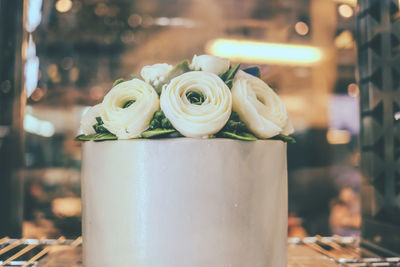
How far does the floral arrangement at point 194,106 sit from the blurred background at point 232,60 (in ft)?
7.66

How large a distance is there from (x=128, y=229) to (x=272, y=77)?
2.59 metres

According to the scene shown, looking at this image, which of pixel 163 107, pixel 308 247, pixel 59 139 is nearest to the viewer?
pixel 163 107

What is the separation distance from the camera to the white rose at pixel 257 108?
0.56m

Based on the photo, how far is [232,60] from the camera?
2.90m

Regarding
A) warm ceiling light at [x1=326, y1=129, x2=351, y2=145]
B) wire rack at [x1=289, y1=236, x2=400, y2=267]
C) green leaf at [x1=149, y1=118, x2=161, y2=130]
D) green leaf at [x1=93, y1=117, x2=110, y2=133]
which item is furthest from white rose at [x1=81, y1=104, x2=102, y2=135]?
warm ceiling light at [x1=326, y1=129, x2=351, y2=145]

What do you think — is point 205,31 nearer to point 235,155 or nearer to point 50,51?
point 50,51

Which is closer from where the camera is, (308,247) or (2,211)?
(308,247)

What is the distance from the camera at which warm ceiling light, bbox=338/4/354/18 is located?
291 cm

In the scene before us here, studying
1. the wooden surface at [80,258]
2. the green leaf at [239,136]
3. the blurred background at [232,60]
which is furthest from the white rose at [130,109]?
the blurred background at [232,60]

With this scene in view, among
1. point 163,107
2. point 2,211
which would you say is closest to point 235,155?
point 163,107

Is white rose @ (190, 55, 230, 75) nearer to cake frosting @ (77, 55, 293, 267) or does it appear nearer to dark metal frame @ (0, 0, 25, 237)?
cake frosting @ (77, 55, 293, 267)

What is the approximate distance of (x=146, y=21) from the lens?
294 cm

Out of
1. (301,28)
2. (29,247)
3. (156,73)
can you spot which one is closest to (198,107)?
(156,73)

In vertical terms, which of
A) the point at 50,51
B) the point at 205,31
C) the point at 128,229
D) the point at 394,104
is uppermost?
the point at 205,31
